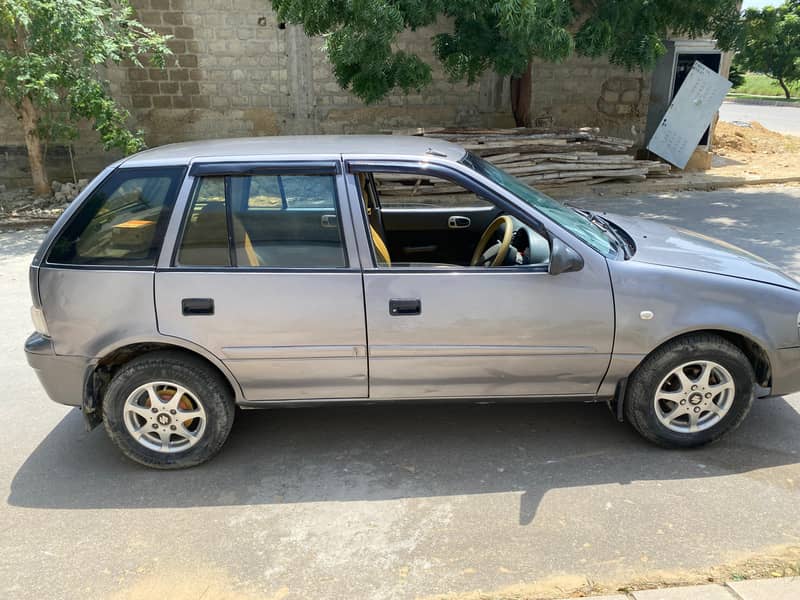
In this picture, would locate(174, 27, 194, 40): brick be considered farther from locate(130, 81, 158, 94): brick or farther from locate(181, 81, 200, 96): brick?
locate(130, 81, 158, 94): brick

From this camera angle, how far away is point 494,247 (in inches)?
164

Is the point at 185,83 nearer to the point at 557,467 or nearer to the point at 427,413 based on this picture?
the point at 427,413

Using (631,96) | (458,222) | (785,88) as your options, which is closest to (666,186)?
(631,96)

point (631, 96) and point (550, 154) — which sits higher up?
point (631, 96)

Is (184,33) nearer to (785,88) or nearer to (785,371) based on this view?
(785,371)


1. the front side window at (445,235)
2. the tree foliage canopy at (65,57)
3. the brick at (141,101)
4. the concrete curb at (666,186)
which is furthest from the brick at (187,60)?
the front side window at (445,235)

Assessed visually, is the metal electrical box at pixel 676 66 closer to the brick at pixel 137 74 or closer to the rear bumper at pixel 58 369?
the brick at pixel 137 74

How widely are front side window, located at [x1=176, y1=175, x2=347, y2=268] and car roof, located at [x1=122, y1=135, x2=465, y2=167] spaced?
18cm

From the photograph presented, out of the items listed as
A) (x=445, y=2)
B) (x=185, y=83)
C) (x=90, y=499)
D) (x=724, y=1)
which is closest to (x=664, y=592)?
(x=90, y=499)

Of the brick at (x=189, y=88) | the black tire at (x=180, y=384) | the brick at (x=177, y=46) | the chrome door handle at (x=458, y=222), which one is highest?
the brick at (x=177, y=46)

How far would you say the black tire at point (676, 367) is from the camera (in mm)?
3744

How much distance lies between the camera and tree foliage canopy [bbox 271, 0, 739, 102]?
862 centimetres

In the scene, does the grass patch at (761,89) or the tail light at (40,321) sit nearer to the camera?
the tail light at (40,321)

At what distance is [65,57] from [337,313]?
30.2ft
